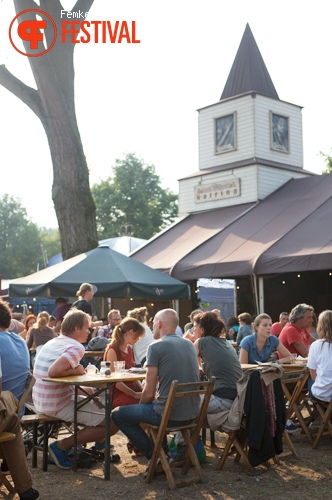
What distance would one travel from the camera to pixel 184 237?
1819 centimetres

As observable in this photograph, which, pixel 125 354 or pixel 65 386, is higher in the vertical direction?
pixel 125 354

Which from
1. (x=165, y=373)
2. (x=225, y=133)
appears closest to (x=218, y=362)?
(x=165, y=373)

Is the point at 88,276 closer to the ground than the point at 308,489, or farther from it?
farther from it

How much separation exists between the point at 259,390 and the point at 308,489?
32.8 inches

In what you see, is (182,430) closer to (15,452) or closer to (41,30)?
(15,452)

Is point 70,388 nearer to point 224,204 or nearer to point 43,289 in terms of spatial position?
point 43,289

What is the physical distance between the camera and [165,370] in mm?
5051

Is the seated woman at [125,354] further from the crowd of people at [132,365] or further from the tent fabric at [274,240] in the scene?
the tent fabric at [274,240]

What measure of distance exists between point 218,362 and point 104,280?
367cm

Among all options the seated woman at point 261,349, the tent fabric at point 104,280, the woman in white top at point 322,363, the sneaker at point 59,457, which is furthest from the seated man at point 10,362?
the tent fabric at point 104,280

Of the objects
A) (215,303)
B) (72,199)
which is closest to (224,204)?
Result: (215,303)

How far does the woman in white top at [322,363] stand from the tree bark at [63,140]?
20.0 feet

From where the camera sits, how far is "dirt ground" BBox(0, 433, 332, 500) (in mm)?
4801

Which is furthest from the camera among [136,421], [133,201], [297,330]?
[133,201]
